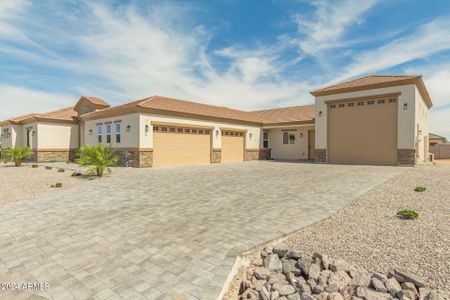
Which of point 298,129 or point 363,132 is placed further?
point 298,129

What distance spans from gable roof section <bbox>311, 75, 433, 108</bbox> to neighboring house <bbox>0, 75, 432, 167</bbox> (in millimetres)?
50

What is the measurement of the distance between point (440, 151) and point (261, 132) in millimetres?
20932

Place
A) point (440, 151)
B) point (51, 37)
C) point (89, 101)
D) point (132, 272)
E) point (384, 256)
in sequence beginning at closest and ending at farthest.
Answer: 1. point (132, 272)
2. point (384, 256)
3. point (51, 37)
4. point (89, 101)
5. point (440, 151)

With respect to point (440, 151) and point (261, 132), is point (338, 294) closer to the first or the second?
point (261, 132)

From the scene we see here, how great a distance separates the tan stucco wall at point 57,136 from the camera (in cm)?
2138

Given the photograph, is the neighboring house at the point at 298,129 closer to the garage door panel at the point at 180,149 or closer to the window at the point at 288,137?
the garage door panel at the point at 180,149

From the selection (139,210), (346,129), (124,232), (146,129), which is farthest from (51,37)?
(346,129)

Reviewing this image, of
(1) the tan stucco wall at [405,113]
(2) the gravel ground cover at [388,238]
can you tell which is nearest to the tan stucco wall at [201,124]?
(1) the tan stucco wall at [405,113]

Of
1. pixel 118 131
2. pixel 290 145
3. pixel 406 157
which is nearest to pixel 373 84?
pixel 406 157

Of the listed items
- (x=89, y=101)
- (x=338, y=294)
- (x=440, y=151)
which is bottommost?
(x=338, y=294)

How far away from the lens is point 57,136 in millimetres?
22375

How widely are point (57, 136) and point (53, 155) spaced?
1858 mm

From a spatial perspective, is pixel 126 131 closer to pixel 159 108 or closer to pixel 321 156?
pixel 159 108

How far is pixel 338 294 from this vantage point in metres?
2.92
